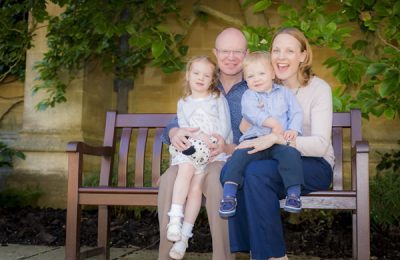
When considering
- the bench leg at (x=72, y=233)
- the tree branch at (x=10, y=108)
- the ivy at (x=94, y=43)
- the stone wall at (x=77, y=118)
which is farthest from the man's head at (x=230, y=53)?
the tree branch at (x=10, y=108)

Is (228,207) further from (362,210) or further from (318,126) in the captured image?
(362,210)

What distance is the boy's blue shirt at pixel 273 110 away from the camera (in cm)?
314

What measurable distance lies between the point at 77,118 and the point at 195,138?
3.62 m

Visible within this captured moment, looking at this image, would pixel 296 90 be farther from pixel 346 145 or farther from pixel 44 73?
pixel 44 73

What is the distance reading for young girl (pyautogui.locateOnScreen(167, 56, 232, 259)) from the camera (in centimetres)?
315

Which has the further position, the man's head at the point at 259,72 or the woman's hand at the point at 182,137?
the woman's hand at the point at 182,137

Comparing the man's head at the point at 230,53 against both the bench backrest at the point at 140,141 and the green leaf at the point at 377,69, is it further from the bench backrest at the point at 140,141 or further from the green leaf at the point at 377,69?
the green leaf at the point at 377,69

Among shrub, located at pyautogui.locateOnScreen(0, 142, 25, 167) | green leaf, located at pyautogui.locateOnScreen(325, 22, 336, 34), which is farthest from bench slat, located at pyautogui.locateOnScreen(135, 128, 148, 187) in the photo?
shrub, located at pyautogui.locateOnScreen(0, 142, 25, 167)

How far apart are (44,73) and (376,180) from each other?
3.71 metres

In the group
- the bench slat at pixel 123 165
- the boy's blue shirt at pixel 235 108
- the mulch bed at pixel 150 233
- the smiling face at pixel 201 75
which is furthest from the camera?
the mulch bed at pixel 150 233

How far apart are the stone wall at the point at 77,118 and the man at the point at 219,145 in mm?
2955

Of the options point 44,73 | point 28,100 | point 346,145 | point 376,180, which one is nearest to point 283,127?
point 376,180

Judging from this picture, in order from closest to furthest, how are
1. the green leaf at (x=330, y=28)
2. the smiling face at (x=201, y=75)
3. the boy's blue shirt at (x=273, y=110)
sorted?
the boy's blue shirt at (x=273, y=110)
the smiling face at (x=201, y=75)
the green leaf at (x=330, y=28)

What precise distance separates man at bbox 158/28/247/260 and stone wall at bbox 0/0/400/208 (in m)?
2.95
